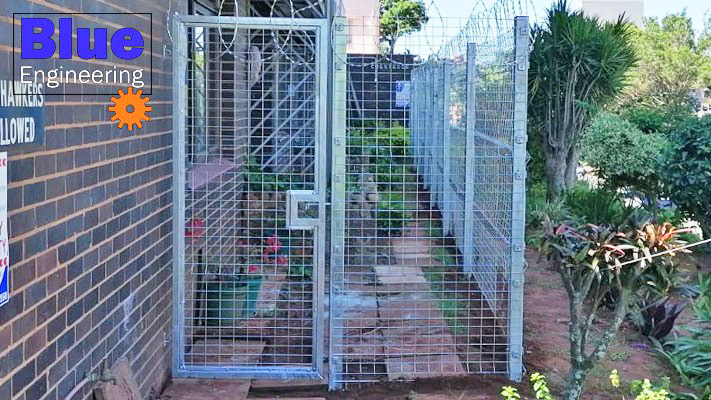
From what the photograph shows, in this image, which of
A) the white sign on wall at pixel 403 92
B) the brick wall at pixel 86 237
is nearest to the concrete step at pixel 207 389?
the brick wall at pixel 86 237

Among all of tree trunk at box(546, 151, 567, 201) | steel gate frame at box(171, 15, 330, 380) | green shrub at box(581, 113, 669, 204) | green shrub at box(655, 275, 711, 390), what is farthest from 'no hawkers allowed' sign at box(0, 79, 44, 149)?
tree trunk at box(546, 151, 567, 201)

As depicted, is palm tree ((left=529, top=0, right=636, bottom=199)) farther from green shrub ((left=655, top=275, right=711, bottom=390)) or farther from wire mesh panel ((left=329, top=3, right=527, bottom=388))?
green shrub ((left=655, top=275, right=711, bottom=390))

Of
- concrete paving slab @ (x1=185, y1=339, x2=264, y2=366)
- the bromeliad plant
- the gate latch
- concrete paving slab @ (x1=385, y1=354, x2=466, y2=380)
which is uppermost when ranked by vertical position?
the gate latch

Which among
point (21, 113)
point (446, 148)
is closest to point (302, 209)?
point (21, 113)

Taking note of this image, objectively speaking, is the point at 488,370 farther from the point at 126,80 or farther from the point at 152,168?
the point at 126,80

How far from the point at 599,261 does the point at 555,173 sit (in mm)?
9728

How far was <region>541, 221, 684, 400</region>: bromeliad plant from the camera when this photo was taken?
471 cm

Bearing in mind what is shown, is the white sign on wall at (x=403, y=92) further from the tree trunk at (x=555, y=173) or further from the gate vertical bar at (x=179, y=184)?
the gate vertical bar at (x=179, y=184)

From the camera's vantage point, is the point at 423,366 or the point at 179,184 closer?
the point at 179,184

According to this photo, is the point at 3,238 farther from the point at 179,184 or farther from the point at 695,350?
the point at 695,350

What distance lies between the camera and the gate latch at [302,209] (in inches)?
208

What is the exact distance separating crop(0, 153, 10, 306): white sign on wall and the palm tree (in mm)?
11794

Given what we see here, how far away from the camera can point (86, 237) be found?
3643mm

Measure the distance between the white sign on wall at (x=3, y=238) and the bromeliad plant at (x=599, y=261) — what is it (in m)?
3.03
